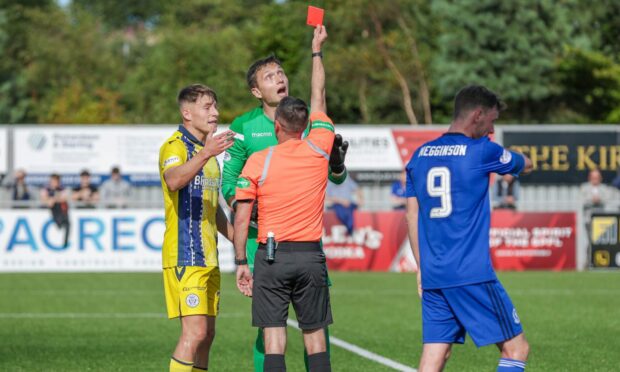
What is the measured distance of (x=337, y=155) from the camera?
8.15m

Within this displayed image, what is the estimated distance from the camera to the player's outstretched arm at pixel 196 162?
Answer: 7816 mm

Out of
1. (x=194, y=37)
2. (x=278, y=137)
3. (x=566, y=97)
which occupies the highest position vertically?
(x=194, y=37)

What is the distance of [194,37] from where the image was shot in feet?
217

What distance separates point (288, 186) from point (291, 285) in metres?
0.62

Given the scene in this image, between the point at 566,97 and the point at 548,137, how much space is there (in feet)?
69.7

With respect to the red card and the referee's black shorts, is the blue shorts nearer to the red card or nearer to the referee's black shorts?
the referee's black shorts

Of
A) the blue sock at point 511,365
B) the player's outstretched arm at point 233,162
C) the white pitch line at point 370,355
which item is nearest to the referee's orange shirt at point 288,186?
the player's outstretched arm at point 233,162

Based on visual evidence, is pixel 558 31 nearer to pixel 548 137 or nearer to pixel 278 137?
pixel 548 137

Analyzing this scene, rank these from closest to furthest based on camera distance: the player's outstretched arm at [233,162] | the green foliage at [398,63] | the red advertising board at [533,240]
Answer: the player's outstretched arm at [233,162] < the red advertising board at [533,240] < the green foliage at [398,63]

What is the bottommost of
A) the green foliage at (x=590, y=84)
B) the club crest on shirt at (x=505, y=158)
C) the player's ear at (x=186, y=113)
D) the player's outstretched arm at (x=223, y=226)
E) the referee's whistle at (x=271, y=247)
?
the referee's whistle at (x=271, y=247)

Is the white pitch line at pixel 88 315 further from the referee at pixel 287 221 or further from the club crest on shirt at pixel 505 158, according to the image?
the club crest on shirt at pixel 505 158

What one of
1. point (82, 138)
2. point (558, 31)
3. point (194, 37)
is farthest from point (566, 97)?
point (82, 138)

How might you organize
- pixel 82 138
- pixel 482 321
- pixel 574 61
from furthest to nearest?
pixel 574 61 < pixel 82 138 < pixel 482 321

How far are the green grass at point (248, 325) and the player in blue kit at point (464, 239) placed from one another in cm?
362
